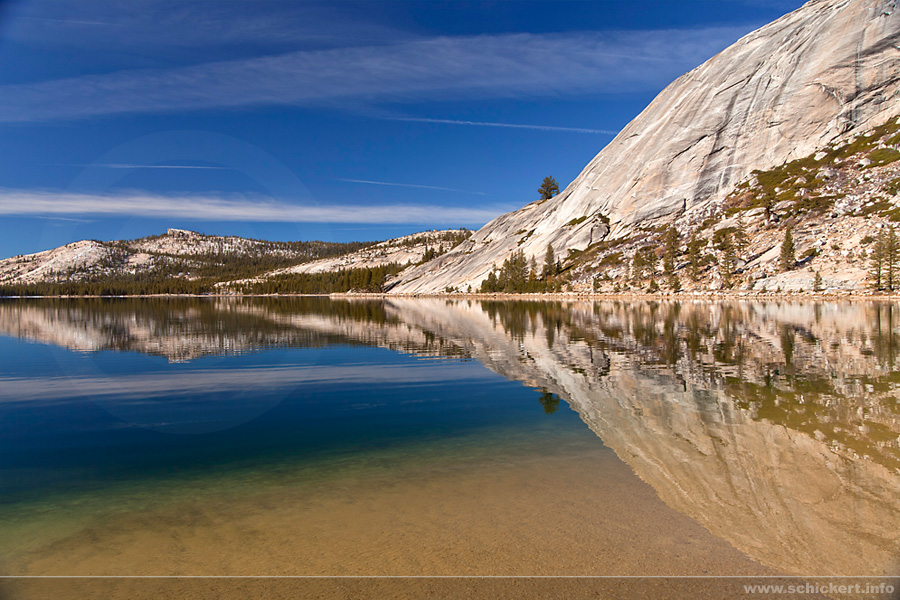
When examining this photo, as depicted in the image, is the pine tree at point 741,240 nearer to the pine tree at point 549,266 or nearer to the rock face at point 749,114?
the rock face at point 749,114

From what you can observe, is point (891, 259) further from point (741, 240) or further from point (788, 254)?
point (741, 240)

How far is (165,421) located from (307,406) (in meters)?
4.32

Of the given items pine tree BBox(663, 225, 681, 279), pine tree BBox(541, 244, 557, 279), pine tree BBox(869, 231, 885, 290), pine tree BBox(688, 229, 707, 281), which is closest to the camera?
pine tree BBox(869, 231, 885, 290)

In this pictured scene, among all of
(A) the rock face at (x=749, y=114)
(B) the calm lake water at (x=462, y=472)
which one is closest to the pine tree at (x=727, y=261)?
(A) the rock face at (x=749, y=114)

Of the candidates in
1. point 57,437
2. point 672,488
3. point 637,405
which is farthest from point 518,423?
point 57,437

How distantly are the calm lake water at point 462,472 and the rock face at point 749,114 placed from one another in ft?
468

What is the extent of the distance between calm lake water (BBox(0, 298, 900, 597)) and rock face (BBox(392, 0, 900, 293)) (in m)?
143

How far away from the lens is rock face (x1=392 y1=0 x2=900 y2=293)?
457 feet

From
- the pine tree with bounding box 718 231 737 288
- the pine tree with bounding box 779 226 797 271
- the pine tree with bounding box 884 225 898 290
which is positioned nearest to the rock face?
the pine tree with bounding box 718 231 737 288

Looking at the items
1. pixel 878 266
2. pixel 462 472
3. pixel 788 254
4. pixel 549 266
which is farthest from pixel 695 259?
pixel 462 472

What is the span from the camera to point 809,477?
10016mm

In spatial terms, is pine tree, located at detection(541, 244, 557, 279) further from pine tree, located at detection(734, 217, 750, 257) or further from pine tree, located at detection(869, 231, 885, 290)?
pine tree, located at detection(869, 231, 885, 290)

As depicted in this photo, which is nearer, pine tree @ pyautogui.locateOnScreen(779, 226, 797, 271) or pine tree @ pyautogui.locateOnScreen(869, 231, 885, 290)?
pine tree @ pyautogui.locateOnScreen(869, 231, 885, 290)

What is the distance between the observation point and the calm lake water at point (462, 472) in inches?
297
